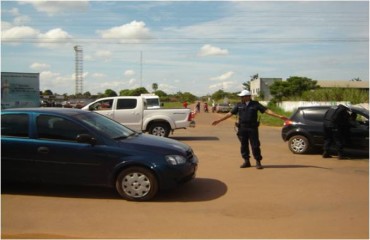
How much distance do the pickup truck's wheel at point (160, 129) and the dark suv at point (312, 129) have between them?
528cm

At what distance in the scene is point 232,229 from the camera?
17.3 feet

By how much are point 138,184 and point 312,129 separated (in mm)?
7167

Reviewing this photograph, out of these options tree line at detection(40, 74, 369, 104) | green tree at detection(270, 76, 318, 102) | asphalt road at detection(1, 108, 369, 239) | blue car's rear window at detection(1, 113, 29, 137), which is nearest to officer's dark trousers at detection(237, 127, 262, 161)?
asphalt road at detection(1, 108, 369, 239)

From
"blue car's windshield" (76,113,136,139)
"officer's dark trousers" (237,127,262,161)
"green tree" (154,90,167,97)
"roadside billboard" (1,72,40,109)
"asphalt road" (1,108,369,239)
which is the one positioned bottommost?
"asphalt road" (1,108,369,239)

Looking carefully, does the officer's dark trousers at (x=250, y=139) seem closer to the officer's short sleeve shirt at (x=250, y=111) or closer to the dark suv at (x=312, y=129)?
the officer's short sleeve shirt at (x=250, y=111)

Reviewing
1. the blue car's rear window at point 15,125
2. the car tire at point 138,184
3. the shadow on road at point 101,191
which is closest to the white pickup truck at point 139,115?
the shadow on road at point 101,191

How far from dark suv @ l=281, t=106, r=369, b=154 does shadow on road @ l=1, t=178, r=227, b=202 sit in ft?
17.0

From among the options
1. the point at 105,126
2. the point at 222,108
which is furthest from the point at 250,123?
the point at 222,108

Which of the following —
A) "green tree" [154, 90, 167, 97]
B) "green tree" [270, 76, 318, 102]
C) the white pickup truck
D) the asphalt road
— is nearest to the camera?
the asphalt road

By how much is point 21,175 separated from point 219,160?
5311 mm

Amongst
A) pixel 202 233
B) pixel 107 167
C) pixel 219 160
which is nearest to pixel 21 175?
pixel 107 167

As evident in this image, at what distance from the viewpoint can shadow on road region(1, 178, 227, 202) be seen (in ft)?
22.6

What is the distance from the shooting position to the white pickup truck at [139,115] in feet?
53.4

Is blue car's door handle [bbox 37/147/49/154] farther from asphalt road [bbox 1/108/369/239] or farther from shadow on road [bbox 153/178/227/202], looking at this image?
shadow on road [bbox 153/178/227/202]
